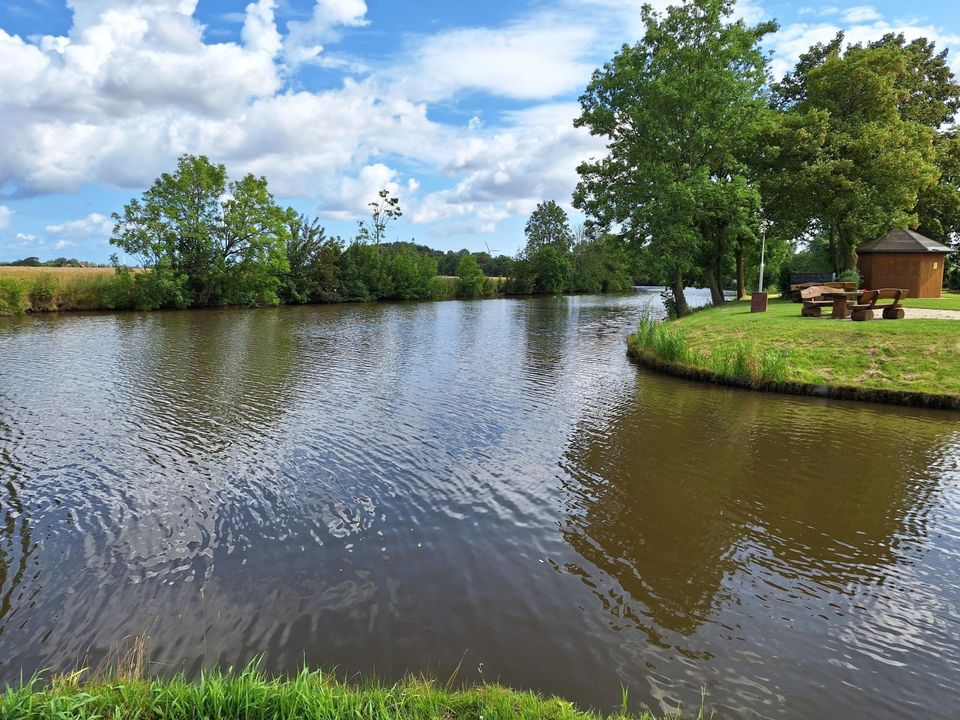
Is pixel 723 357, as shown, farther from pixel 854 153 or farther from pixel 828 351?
pixel 854 153

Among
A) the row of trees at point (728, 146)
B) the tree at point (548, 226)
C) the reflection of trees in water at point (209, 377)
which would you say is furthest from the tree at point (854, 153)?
the tree at point (548, 226)

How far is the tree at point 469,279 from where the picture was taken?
7606 centimetres

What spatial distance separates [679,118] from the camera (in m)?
25.9

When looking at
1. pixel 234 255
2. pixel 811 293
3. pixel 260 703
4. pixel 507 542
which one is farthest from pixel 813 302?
pixel 234 255

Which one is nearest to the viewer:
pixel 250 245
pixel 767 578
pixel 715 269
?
pixel 767 578

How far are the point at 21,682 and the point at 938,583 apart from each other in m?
8.42

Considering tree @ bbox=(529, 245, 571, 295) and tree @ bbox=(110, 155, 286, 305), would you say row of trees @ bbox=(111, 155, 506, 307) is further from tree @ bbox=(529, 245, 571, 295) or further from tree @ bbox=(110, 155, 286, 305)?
tree @ bbox=(529, 245, 571, 295)

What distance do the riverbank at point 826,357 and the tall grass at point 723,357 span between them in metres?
0.02

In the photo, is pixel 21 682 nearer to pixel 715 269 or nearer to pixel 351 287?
pixel 715 269

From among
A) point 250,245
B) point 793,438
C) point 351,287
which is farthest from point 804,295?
point 351,287

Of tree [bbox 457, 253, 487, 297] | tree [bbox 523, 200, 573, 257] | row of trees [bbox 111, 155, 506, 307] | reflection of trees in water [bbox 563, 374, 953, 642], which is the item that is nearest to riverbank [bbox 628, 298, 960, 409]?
reflection of trees in water [bbox 563, 374, 953, 642]

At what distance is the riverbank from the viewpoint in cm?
1379

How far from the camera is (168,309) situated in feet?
148

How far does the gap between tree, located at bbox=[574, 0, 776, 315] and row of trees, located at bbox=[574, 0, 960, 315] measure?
0.19 ft
